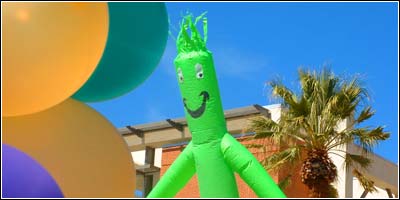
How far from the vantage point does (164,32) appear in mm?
6953

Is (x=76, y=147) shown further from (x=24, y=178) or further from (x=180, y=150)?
(x=180, y=150)

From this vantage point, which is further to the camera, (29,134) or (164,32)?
(164,32)

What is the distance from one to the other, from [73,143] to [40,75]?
758 millimetres

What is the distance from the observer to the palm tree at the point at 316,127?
40.1ft

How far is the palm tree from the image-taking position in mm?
12211

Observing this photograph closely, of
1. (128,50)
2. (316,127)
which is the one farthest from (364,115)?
(128,50)

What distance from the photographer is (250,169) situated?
7.98 metres

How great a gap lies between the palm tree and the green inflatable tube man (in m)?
3.88

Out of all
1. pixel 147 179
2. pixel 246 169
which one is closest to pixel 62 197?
pixel 246 169

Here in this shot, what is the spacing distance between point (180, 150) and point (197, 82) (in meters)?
9.23

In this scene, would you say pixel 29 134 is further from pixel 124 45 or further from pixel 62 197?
pixel 124 45

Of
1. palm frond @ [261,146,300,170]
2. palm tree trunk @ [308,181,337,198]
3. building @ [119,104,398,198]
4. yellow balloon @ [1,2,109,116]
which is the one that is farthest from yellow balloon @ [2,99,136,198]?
building @ [119,104,398,198]

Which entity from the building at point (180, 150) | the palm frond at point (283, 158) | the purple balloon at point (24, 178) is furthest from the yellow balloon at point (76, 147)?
the building at point (180, 150)

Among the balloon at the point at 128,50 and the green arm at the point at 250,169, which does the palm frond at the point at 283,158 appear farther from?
the balloon at the point at 128,50
